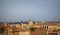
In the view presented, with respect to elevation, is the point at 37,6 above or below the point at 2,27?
above

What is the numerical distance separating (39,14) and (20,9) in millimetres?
247

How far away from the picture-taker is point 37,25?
257 centimetres

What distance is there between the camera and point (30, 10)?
2.60 meters

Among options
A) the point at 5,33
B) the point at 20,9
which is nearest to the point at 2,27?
the point at 5,33

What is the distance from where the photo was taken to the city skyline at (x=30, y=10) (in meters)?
2.59

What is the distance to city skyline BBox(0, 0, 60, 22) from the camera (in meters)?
2.59

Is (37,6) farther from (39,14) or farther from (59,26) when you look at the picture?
(59,26)

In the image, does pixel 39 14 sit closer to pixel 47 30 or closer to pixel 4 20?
pixel 47 30

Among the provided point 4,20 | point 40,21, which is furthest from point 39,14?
point 4,20

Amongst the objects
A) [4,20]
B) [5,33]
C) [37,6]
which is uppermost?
[37,6]

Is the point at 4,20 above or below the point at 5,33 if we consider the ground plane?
above

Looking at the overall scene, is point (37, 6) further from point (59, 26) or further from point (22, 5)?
point (59, 26)

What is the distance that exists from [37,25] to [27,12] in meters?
0.21

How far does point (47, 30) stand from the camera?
2.53 meters
